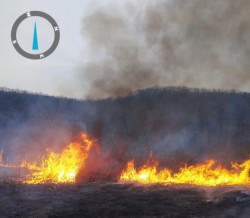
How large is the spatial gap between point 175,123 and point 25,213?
45561 mm

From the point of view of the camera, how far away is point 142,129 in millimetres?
58688

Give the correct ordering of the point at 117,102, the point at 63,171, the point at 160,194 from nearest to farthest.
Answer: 1. the point at 160,194
2. the point at 63,171
3. the point at 117,102

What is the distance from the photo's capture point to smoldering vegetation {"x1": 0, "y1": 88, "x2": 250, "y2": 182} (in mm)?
46125

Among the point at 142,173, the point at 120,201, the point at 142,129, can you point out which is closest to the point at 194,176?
the point at 142,173

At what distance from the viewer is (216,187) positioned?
22359 millimetres

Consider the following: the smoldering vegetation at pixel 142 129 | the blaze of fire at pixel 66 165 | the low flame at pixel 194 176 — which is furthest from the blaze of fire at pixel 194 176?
the blaze of fire at pixel 66 165

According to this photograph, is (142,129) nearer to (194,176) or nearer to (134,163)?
(134,163)

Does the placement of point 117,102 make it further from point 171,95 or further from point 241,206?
point 241,206

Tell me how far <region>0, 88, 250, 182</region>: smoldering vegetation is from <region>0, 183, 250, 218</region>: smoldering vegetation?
18.6 ft

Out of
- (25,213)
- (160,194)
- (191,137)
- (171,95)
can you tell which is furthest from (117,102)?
(25,213)

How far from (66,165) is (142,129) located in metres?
30.2

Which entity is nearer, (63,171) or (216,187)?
(216,187)

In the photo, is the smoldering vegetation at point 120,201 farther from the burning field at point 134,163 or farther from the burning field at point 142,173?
the burning field at point 142,173

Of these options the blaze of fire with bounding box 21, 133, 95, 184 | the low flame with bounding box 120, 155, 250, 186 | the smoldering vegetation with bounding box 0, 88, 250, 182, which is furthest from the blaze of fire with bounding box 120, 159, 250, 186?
the blaze of fire with bounding box 21, 133, 95, 184
